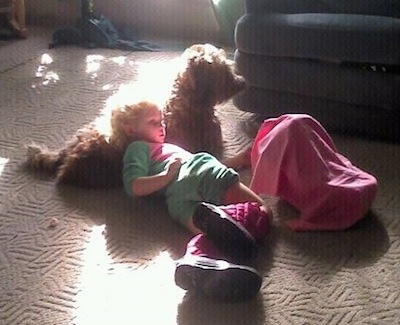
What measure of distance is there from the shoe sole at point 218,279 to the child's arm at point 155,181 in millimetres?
406

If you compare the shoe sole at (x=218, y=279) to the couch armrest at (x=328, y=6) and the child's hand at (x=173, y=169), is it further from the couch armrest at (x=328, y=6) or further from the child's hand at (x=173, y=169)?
the couch armrest at (x=328, y=6)

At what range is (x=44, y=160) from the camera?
2271mm

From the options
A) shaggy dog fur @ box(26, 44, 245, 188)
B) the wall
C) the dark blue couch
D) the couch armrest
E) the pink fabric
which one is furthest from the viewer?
the wall

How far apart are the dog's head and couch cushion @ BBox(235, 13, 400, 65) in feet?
0.85

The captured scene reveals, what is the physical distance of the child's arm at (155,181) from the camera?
1.97 metres

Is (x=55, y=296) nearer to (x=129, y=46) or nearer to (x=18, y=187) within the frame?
(x=18, y=187)

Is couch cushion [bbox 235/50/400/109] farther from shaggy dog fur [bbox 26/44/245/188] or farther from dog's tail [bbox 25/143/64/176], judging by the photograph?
dog's tail [bbox 25/143/64/176]

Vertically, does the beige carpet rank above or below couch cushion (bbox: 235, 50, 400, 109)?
below

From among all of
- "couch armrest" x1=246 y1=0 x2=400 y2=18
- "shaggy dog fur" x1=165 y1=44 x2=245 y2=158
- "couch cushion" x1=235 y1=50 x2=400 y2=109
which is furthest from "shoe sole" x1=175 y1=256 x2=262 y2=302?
"couch armrest" x1=246 y1=0 x2=400 y2=18

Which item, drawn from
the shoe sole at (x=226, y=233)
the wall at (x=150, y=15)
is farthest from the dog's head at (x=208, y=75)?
the wall at (x=150, y=15)

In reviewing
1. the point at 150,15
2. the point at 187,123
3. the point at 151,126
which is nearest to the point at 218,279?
the point at 151,126

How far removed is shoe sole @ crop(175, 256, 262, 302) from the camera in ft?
5.14

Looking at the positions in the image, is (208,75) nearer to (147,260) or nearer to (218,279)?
(147,260)

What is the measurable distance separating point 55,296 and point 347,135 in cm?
132
